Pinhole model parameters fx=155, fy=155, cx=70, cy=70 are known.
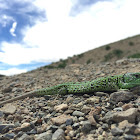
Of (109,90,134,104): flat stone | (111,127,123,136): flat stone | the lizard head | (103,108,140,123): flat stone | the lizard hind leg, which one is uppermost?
the lizard head

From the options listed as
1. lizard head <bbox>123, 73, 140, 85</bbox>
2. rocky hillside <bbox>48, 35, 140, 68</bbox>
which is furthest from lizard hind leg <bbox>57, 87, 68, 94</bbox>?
rocky hillside <bbox>48, 35, 140, 68</bbox>

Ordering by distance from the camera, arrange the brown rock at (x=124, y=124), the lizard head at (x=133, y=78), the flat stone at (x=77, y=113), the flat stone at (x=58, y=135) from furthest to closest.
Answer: the lizard head at (x=133, y=78), the flat stone at (x=77, y=113), the flat stone at (x=58, y=135), the brown rock at (x=124, y=124)

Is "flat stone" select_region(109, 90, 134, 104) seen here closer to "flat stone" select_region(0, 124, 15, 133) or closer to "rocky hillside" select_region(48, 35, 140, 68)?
"flat stone" select_region(0, 124, 15, 133)

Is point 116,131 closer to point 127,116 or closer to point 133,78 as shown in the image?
point 127,116

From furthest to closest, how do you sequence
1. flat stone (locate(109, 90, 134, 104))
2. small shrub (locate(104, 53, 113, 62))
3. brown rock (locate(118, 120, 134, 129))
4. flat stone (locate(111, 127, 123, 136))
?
1. small shrub (locate(104, 53, 113, 62))
2. flat stone (locate(109, 90, 134, 104))
3. brown rock (locate(118, 120, 134, 129))
4. flat stone (locate(111, 127, 123, 136))

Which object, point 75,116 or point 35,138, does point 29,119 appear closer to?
point 35,138

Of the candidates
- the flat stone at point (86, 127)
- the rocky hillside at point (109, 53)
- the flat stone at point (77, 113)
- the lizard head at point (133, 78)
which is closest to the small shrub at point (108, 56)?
the rocky hillside at point (109, 53)

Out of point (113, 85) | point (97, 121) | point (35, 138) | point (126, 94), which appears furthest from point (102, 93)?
point (35, 138)

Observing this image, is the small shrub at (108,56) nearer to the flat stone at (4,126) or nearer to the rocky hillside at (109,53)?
the rocky hillside at (109,53)

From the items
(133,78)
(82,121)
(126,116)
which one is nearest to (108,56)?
(133,78)
